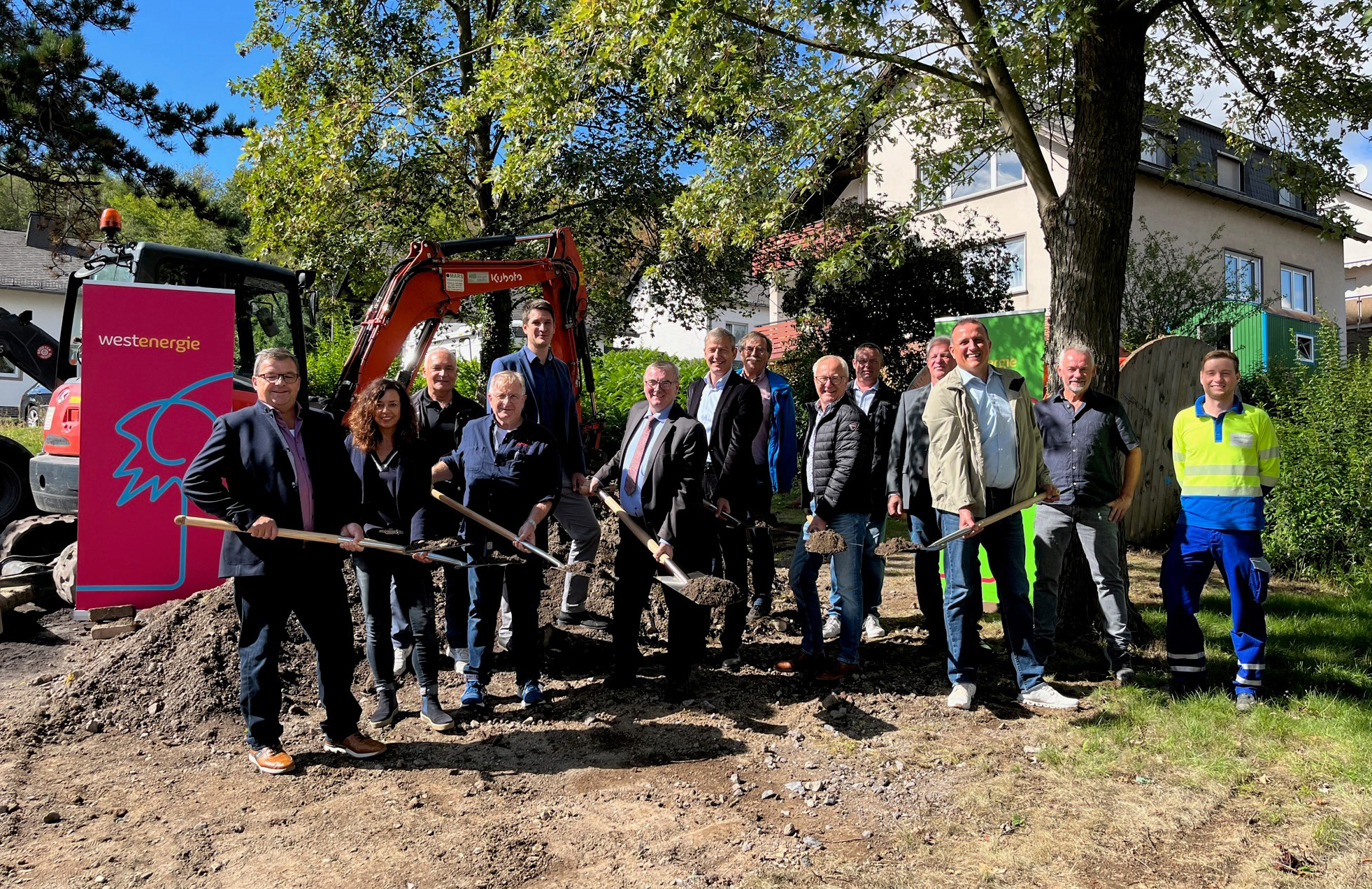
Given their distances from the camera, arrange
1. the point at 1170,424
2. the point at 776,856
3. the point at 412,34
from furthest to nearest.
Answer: the point at 412,34, the point at 1170,424, the point at 776,856

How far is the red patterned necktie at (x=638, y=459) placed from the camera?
5.11 metres

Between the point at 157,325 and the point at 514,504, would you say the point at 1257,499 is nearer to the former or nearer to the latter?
the point at 514,504

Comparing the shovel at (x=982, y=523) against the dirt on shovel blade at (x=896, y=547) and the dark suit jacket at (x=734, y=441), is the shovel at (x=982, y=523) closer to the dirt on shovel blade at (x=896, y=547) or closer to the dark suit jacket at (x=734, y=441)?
the dirt on shovel blade at (x=896, y=547)

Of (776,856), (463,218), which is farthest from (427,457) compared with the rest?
(463,218)

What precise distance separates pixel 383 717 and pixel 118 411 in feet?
12.2

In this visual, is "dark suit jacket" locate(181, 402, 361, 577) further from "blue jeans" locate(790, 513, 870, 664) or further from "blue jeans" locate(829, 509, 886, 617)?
"blue jeans" locate(829, 509, 886, 617)

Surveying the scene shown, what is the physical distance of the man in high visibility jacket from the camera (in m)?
4.76

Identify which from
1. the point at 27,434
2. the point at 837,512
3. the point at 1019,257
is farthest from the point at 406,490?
the point at 27,434

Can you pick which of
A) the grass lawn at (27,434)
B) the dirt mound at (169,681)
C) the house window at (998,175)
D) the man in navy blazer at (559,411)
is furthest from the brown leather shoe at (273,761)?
the house window at (998,175)

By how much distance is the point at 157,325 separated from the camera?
6.90 m

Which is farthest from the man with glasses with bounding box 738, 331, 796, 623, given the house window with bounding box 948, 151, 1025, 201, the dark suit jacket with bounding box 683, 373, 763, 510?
the house window with bounding box 948, 151, 1025, 201

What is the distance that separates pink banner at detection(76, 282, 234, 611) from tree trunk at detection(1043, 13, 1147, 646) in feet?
19.6

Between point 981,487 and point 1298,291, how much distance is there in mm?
24099

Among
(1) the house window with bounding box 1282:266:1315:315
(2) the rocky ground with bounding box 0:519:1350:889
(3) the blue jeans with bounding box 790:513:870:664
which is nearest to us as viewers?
(2) the rocky ground with bounding box 0:519:1350:889
